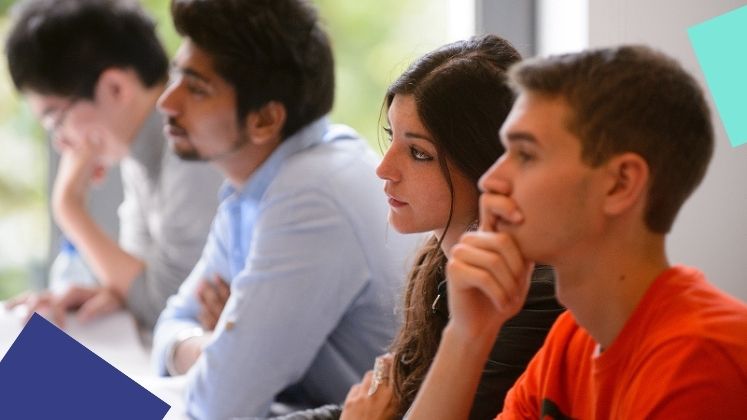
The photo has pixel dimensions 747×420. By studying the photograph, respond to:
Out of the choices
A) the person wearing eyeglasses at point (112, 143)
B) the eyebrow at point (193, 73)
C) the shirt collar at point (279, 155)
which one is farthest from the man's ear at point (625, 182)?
the person wearing eyeglasses at point (112, 143)

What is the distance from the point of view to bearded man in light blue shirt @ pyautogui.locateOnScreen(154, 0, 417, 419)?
1.57 m

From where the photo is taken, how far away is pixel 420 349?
1303 millimetres

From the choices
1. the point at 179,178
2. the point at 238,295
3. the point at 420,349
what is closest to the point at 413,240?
the point at 238,295

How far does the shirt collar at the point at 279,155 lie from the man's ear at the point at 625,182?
0.90m

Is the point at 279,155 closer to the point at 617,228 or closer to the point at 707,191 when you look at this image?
the point at 707,191

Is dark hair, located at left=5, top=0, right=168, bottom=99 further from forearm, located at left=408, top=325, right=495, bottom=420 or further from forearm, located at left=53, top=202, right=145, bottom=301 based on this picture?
forearm, located at left=408, top=325, right=495, bottom=420

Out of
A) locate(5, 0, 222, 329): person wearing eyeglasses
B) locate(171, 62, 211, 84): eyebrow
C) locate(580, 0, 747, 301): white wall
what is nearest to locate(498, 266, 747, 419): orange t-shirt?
locate(580, 0, 747, 301): white wall

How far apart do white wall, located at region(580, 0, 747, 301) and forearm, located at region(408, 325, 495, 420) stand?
1.61 feet

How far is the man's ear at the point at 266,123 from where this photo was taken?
177cm

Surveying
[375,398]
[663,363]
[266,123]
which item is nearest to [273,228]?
[266,123]

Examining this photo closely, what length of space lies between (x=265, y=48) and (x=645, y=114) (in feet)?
3.23

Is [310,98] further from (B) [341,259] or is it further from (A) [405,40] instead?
(A) [405,40]

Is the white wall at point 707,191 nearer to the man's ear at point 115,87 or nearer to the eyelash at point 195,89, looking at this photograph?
the eyelash at point 195,89

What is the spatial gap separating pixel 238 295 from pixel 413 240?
282 millimetres
